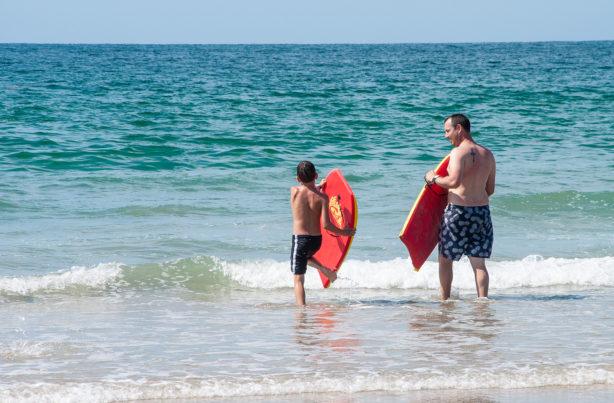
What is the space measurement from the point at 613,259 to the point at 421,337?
4040 millimetres

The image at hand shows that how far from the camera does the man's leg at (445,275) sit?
21.2 ft

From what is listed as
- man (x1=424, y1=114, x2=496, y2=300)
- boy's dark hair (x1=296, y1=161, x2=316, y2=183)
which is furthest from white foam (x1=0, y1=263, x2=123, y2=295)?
man (x1=424, y1=114, x2=496, y2=300)

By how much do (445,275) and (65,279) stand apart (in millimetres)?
3904

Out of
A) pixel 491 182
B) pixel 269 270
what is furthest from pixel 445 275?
pixel 269 270

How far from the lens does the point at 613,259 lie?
847 cm

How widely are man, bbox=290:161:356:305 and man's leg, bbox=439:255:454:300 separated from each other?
86cm

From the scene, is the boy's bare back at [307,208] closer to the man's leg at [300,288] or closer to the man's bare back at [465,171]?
the man's leg at [300,288]

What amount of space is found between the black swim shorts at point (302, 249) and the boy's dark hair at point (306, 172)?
1.64 ft

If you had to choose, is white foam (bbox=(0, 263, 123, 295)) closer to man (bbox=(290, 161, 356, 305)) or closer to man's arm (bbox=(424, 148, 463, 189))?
man (bbox=(290, 161, 356, 305))

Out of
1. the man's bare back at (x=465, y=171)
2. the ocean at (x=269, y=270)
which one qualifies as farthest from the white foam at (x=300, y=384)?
the man's bare back at (x=465, y=171)

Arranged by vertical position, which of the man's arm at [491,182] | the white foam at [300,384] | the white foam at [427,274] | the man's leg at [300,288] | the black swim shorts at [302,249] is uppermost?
the man's arm at [491,182]

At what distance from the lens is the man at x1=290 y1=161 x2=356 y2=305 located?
6.26 meters

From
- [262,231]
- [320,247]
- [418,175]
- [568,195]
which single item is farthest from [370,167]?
[320,247]

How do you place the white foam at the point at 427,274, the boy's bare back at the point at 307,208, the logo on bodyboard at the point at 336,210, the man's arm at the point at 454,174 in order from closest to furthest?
the man's arm at the point at 454,174, the boy's bare back at the point at 307,208, the logo on bodyboard at the point at 336,210, the white foam at the point at 427,274
